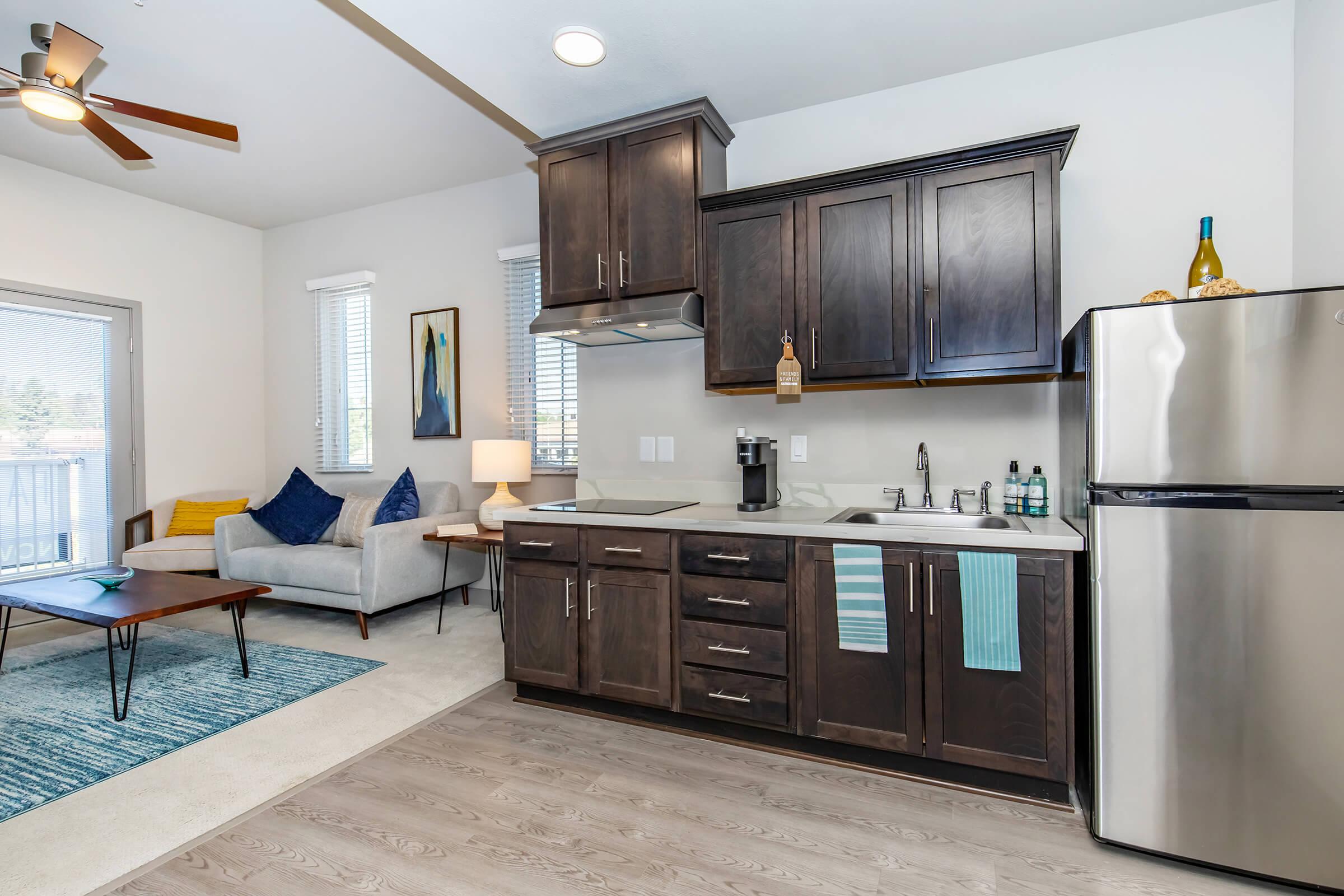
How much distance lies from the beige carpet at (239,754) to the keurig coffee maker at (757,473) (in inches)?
62.5

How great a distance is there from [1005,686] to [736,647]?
2.98 ft

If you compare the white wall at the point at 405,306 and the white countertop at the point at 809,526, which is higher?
the white wall at the point at 405,306

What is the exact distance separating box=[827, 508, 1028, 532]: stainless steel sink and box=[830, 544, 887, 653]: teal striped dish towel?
8.5 inches

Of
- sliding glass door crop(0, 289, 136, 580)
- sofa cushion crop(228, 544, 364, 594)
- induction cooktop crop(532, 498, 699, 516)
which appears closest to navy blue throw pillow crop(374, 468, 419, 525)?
sofa cushion crop(228, 544, 364, 594)

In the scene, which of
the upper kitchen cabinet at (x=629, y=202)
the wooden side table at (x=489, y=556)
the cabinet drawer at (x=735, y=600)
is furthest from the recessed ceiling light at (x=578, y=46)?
the wooden side table at (x=489, y=556)

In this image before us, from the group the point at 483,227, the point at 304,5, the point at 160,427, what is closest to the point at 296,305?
the point at 160,427

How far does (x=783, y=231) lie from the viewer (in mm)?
2691

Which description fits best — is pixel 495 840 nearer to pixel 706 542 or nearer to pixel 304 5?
pixel 706 542

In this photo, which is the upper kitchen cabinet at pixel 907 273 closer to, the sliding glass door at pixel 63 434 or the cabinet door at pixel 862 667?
the cabinet door at pixel 862 667

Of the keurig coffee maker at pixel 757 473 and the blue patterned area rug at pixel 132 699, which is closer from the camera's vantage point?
the blue patterned area rug at pixel 132 699

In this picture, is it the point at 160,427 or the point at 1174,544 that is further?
the point at 160,427

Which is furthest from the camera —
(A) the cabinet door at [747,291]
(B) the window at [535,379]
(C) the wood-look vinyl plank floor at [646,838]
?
(B) the window at [535,379]

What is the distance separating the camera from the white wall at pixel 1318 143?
6.57 feet

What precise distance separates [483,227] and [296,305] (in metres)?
2.05
